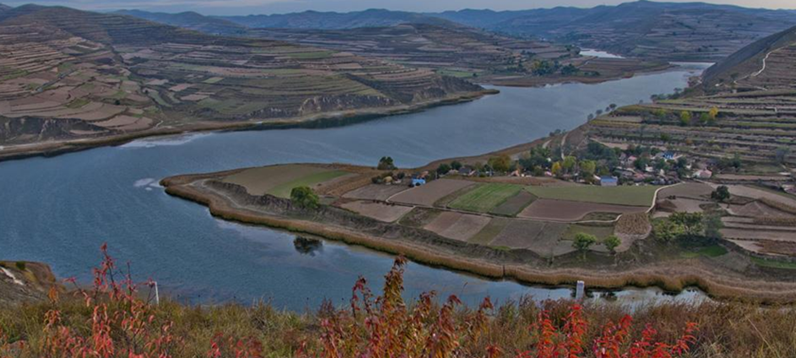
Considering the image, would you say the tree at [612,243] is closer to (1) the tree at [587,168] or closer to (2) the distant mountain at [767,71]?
(1) the tree at [587,168]

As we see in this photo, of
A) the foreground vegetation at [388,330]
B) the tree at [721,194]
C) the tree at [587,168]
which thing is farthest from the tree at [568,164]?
the foreground vegetation at [388,330]

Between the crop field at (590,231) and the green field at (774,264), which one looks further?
the crop field at (590,231)

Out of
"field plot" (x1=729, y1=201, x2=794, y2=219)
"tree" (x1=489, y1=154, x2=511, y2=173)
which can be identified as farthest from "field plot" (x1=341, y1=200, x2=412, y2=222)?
"field plot" (x1=729, y1=201, x2=794, y2=219)

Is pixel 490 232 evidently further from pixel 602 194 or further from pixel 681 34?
pixel 681 34

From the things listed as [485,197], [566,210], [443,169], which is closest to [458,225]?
[485,197]

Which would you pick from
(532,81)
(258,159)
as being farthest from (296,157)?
(532,81)

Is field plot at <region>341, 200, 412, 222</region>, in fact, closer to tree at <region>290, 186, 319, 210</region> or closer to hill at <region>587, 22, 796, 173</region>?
tree at <region>290, 186, 319, 210</region>

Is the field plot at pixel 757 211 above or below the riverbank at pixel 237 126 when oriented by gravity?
above
